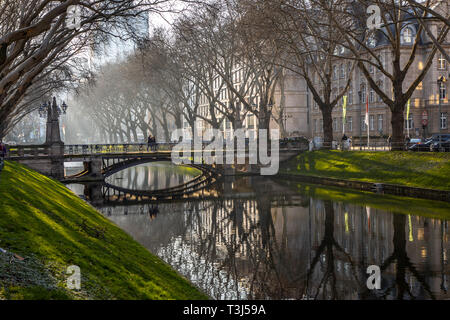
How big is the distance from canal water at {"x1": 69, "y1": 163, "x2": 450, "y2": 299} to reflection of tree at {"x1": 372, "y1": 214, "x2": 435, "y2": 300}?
29 millimetres

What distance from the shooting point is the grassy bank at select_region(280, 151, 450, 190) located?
31375 mm

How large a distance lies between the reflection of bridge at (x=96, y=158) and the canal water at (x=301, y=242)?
12.7m

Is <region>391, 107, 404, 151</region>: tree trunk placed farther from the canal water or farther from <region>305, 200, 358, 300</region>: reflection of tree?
<region>305, 200, 358, 300</region>: reflection of tree

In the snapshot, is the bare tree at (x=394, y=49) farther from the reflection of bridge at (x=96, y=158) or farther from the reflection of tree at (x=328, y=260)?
the reflection of bridge at (x=96, y=158)

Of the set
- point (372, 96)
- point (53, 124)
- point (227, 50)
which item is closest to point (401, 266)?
point (227, 50)

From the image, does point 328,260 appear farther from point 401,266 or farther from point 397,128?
point 397,128

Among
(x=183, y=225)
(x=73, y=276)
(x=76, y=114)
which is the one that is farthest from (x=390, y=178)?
(x=76, y=114)

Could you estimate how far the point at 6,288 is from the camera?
25.3 ft

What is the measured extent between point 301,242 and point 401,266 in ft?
18.2

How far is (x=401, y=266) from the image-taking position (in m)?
16.2

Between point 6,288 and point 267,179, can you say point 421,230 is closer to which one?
point 6,288
